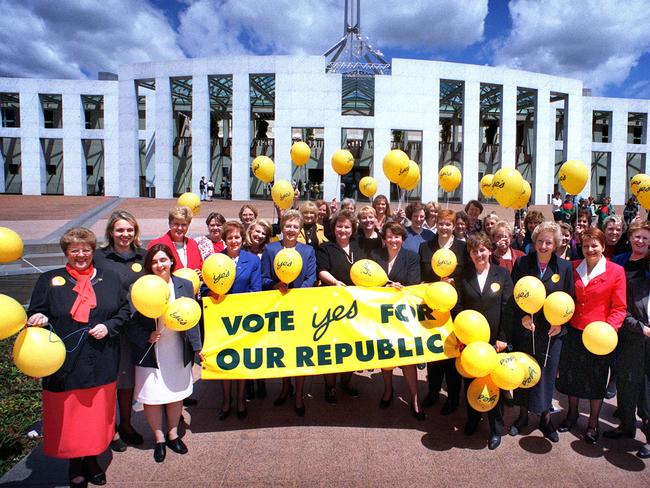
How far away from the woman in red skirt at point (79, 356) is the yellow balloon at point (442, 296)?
8.18ft

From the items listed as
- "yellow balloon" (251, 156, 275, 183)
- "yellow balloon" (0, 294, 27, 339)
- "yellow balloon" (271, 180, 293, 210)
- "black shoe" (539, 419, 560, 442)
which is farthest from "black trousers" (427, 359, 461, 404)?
"yellow balloon" (251, 156, 275, 183)

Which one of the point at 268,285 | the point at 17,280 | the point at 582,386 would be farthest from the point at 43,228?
the point at 582,386

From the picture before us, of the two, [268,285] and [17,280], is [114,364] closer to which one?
[268,285]

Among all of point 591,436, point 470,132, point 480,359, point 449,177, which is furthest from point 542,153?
point 480,359

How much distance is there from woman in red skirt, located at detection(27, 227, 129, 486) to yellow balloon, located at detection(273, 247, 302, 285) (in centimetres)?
133

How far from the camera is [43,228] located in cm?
1539

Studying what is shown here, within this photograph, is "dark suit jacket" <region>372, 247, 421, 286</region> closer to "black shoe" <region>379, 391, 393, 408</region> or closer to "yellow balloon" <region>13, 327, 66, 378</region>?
"black shoe" <region>379, 391, 393, 408</region>

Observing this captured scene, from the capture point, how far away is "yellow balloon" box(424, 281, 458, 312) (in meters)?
3.66

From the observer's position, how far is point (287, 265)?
3.81 m

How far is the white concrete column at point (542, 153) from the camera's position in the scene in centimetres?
2922

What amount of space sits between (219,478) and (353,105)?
36.3 metres

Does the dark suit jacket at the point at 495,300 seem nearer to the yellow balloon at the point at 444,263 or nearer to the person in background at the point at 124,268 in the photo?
the yellow balloon at the point at 444,263

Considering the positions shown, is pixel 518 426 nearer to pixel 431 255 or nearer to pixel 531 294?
pixel 531 294

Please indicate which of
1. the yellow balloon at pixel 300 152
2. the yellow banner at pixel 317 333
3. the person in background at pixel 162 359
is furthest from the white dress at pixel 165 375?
the yellow balloon at pixel 300 152
